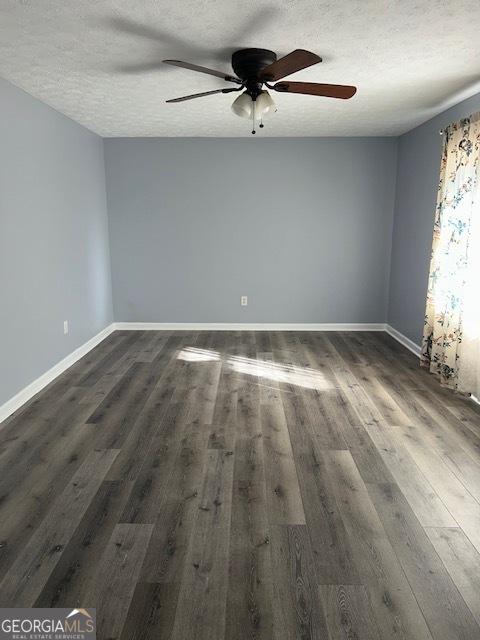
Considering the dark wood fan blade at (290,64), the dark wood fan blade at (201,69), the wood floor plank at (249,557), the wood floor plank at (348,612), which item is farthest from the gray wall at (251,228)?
the wood floor plank at (348,612)

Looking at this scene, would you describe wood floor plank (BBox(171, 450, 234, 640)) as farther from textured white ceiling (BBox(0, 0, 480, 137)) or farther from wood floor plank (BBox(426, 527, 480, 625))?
textured white ceiling (BBox(0, 0, 480, 137))

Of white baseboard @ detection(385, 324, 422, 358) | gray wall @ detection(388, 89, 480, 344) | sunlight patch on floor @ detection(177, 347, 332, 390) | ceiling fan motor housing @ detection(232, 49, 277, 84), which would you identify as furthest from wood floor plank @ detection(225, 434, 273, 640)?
gray wall @ detection(388, 89, 480, 344)

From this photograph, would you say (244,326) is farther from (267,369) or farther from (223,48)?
(223,48)

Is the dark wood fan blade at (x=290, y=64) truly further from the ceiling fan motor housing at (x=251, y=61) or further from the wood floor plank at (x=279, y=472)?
the wood floor plank at (x=279, y=472)

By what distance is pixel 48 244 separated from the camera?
12.9ft

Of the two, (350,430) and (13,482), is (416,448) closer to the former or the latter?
(350,430)

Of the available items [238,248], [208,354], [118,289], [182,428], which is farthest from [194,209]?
[182,428]

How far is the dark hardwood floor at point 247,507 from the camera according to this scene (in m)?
1.64

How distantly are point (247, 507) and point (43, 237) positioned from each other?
283 cm

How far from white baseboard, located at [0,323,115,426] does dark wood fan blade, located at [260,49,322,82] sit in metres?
2.75

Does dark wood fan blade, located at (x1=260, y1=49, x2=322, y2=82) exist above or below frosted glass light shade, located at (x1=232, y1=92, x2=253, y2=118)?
above
